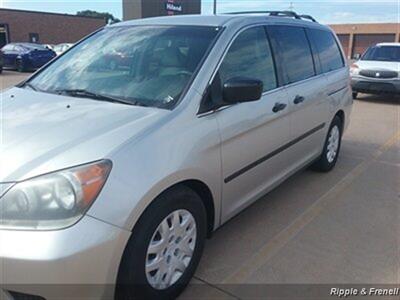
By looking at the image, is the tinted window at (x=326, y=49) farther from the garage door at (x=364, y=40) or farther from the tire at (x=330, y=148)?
the garage door at (x=364, y=40)

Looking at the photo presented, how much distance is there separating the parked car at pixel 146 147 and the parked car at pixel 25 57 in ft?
67.6

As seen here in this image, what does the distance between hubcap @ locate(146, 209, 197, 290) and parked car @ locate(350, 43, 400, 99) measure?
990 centimetres

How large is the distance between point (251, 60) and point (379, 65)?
9308 mm

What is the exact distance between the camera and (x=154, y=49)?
11.0 feet

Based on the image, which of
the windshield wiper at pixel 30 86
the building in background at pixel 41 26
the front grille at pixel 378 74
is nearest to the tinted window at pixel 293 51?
the windshield wiper at pixel 30 86

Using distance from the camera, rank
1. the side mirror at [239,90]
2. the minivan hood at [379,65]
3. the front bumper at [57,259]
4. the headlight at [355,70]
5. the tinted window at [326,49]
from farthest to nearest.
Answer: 1. the headlight at [355,70]
2. the minivan hood at [379,65]
3. the tinted window at [326,49]
4. the side mirror at [239,90]
5. the front bumper at [57,259]

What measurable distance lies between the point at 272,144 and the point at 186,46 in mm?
1090

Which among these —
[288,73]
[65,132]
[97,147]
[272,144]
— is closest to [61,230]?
[97,147]

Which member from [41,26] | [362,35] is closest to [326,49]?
[41,26]

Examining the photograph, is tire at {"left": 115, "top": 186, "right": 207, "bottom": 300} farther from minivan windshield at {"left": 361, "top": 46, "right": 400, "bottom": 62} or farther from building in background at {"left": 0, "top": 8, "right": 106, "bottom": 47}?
building in background at {"left": 0, "top": 8, "right": 106, "bottom": 47}

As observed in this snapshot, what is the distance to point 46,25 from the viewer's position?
4159cm

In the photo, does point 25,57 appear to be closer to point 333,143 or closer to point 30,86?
point 333,143

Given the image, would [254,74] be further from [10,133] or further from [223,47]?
[10,133]

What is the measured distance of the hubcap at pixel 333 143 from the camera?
524 cm
